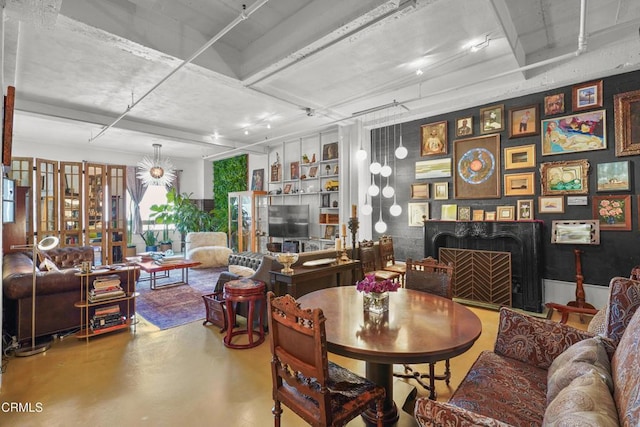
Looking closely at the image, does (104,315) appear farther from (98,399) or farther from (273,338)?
(273,338)

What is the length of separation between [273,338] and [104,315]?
2936 mm

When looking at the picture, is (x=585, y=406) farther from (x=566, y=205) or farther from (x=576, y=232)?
(x=566, y=205)

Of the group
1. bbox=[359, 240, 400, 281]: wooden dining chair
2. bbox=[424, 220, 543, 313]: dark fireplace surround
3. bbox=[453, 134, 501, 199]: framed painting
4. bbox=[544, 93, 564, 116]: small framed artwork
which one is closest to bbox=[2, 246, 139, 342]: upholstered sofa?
bbox=[359, 240, 400, 281]: wooden dining chair

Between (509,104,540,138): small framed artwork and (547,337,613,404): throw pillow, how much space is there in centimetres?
376

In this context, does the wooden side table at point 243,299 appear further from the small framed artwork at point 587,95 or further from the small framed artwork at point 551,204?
the small framed artwork at point 587,95

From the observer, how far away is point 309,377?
154 cm

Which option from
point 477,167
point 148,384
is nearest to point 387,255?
point 477,167

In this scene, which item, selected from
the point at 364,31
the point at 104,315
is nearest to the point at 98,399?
the point at 104,315

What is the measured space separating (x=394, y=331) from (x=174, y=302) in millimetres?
4100

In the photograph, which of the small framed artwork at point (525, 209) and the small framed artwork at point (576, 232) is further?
the small framed artwork at point (525, 209)

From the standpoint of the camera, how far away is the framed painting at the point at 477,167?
4711mm

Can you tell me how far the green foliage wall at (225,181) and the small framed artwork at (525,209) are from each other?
22.7 feet

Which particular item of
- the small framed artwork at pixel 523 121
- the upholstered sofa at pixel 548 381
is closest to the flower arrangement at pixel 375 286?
the upholstered sofa at pixel 548 381

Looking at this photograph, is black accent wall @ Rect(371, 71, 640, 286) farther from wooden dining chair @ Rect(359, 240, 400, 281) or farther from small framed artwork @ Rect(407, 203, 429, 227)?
wooden dining chair @ Rect(359, 240, 400, 281)
